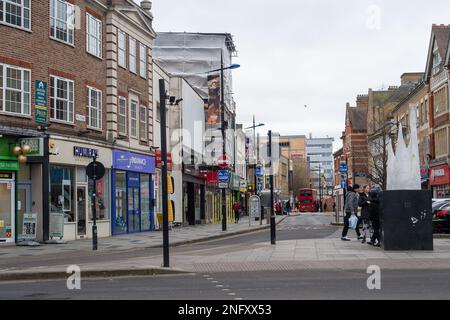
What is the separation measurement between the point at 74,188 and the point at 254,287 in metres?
18.6

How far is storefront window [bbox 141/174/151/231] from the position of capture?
125 feet

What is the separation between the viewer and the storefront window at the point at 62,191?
2800 cm

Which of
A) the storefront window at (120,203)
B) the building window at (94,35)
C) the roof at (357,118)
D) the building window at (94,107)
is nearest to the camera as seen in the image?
the building window at (94,107)

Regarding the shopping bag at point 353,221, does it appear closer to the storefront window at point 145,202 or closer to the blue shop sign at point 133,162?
the blue shop sign at point 133,162

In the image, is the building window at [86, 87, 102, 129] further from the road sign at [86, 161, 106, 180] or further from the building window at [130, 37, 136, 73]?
the road sign at [86, 161, 106, 180]

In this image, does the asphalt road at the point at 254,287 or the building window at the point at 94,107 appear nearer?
the asphalt road at the point at 254,287

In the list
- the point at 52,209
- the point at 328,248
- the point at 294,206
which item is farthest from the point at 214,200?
the point at 294,206

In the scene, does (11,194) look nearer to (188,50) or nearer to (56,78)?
(56,78)

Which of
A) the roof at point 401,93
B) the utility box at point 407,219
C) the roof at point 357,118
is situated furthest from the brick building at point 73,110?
the roof at point 357,118

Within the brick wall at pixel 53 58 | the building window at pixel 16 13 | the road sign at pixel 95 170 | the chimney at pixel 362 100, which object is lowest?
the road sign at pixel 95 170

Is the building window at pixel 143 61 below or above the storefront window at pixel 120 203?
above

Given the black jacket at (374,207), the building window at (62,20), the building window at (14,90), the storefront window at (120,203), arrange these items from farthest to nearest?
1. the storefront window at (120,203)
2. the building window at (62,20)
3. the building window at (14,90)
4. the black jacket at (374,207)

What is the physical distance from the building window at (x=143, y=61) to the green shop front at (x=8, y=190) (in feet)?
43.9

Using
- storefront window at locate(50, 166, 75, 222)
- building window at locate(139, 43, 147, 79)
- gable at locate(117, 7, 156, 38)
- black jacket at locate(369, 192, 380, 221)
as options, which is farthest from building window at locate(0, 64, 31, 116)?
black jacket at locate(369, 192, 380, 221)
